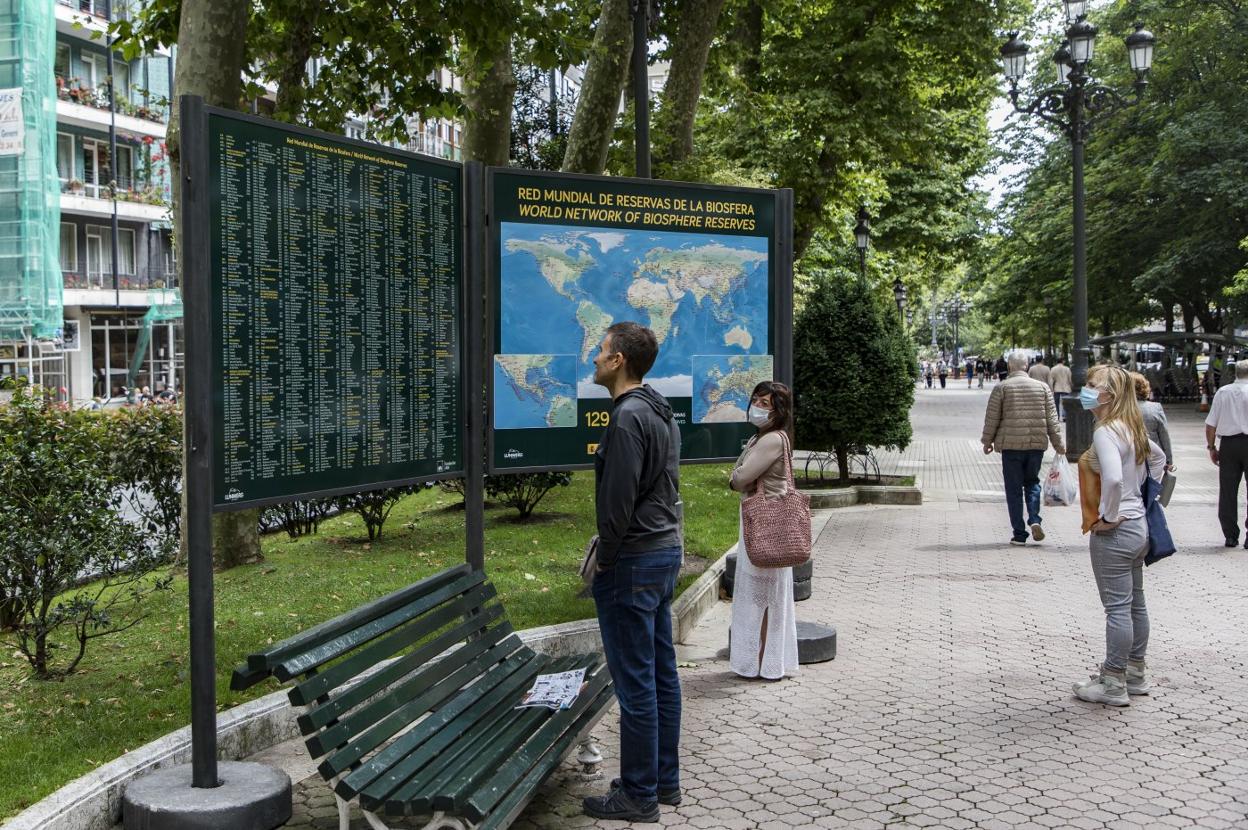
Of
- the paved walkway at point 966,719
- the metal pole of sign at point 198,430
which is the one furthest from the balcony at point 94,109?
the metal pole of sign at point 198,430

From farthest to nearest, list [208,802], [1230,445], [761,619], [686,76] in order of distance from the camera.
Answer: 1. [686,76]
2. [1230,445]
3. [761,619]
4. [208,802]

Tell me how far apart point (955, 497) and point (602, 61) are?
24.7 feet

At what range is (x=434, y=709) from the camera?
5562 millimetres

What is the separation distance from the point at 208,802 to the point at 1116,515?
15.2 ft

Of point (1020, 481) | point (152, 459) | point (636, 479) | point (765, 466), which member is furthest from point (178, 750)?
point (1020, 481)

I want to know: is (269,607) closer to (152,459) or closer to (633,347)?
(152,459)

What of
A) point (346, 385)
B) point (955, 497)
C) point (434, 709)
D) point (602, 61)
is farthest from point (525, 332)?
point (955, 497)

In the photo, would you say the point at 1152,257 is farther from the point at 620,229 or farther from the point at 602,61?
the point at 620,229

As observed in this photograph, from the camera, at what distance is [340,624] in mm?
4965

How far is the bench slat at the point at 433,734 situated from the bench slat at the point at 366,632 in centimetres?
38

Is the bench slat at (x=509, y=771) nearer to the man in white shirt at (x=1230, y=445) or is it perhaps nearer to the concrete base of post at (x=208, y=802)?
the concrete base of post at (x=208, y=802)

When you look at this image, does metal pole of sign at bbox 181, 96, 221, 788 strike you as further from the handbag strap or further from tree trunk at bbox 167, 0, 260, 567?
tree trunk at bbox 167, 0, 260, 567

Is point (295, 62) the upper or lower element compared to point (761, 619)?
upper

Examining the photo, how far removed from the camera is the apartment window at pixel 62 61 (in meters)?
44.9
